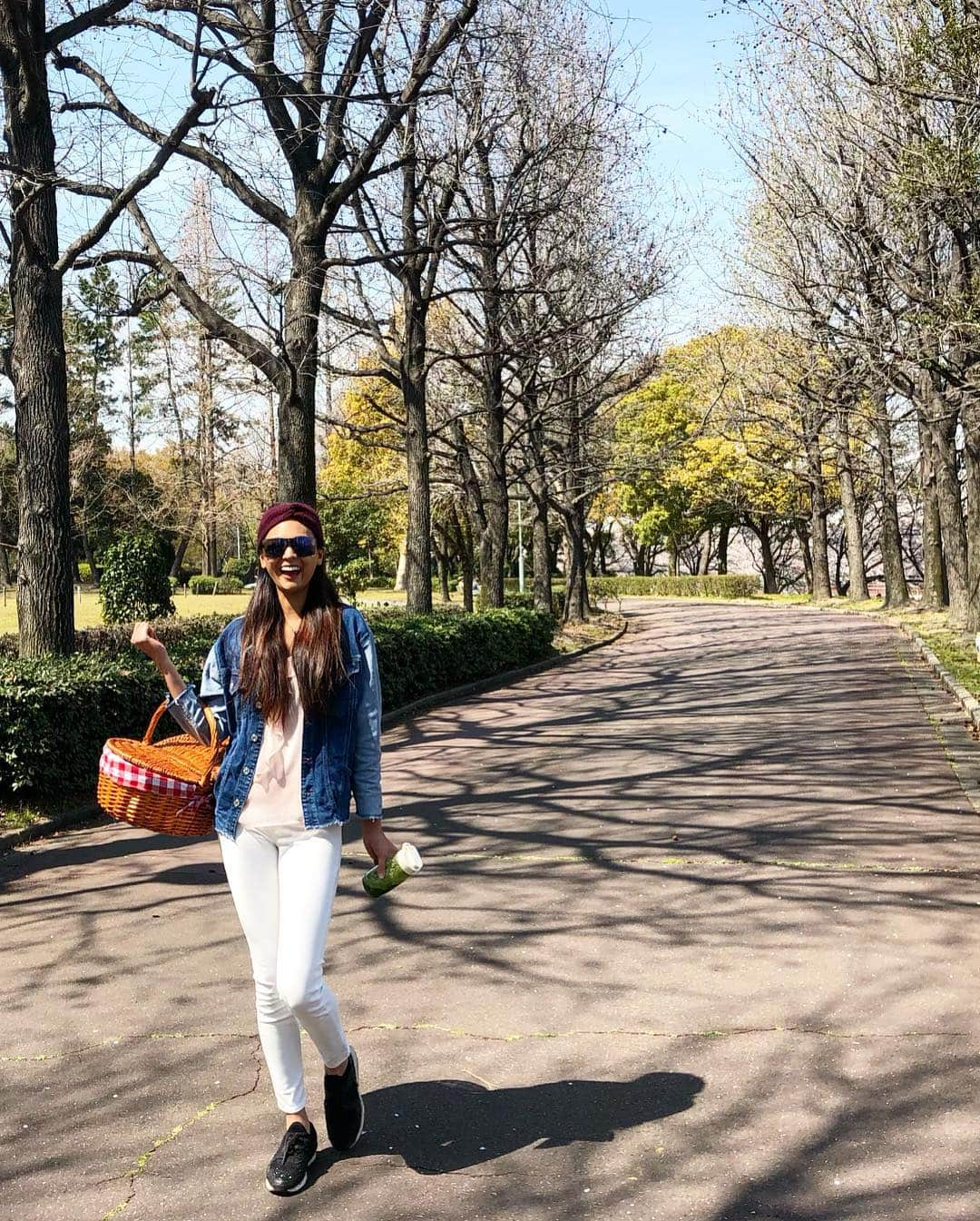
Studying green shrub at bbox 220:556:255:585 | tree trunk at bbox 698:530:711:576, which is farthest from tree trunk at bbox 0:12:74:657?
tree trunk at bbox 698:530:711:576

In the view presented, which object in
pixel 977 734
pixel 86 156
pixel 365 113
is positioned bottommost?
pixel 977 734

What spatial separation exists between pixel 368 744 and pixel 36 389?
28.2 feet

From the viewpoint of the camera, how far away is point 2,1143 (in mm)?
3996

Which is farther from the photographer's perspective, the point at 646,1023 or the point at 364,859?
the point at 364,859

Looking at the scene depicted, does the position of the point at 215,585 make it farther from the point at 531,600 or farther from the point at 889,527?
the point at 889,527

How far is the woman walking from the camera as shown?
3.61m

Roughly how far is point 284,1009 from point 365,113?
594 inches

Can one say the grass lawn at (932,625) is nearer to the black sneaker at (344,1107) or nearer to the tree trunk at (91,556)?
the black sneaker at (344,1107)

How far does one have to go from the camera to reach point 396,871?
148 inches

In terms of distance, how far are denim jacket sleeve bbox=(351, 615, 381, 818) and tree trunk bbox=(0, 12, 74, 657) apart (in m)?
8.10

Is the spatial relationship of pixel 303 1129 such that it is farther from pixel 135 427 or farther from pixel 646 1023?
pixel 135 427

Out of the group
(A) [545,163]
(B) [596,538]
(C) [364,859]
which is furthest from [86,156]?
(B) [596,538]

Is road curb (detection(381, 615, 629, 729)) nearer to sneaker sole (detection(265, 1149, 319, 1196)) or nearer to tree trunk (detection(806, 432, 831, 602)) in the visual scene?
sneaker sole (detection(265, 1149, 319, 1196))

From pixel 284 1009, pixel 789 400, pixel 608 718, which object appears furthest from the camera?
pixel 789 400
